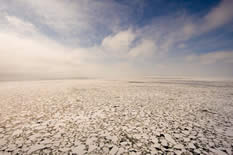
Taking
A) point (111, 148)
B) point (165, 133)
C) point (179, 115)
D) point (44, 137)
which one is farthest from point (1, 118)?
point (179, 115)

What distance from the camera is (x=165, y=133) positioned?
95.3 inches

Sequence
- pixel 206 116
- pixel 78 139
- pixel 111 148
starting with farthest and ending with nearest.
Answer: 1. pixel 206 116
2. pixel 78 139
3. pixel 111 148

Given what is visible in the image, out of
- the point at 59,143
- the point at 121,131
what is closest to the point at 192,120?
the point at 121,131

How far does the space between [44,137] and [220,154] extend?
11.5 ft

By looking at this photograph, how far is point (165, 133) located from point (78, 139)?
204 centimetres

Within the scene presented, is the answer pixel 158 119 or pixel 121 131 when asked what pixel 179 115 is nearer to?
pixel 158 119

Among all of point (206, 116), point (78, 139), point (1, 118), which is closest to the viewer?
point (78, 139)

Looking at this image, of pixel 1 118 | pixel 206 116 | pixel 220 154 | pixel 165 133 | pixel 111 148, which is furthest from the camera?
pixel 206 116

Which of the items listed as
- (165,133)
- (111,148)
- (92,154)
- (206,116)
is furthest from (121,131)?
(206,116)

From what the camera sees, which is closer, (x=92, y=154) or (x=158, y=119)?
(x=92, y=154)

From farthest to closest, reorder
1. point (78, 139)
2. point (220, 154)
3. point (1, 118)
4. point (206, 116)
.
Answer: point (206, 116)
point (1, 118)
point (78, 139)
point (220, 154)

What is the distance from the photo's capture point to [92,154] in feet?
5.88

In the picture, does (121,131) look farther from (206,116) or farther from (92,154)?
(206,116)

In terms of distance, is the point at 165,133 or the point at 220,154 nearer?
the point at 220,154
